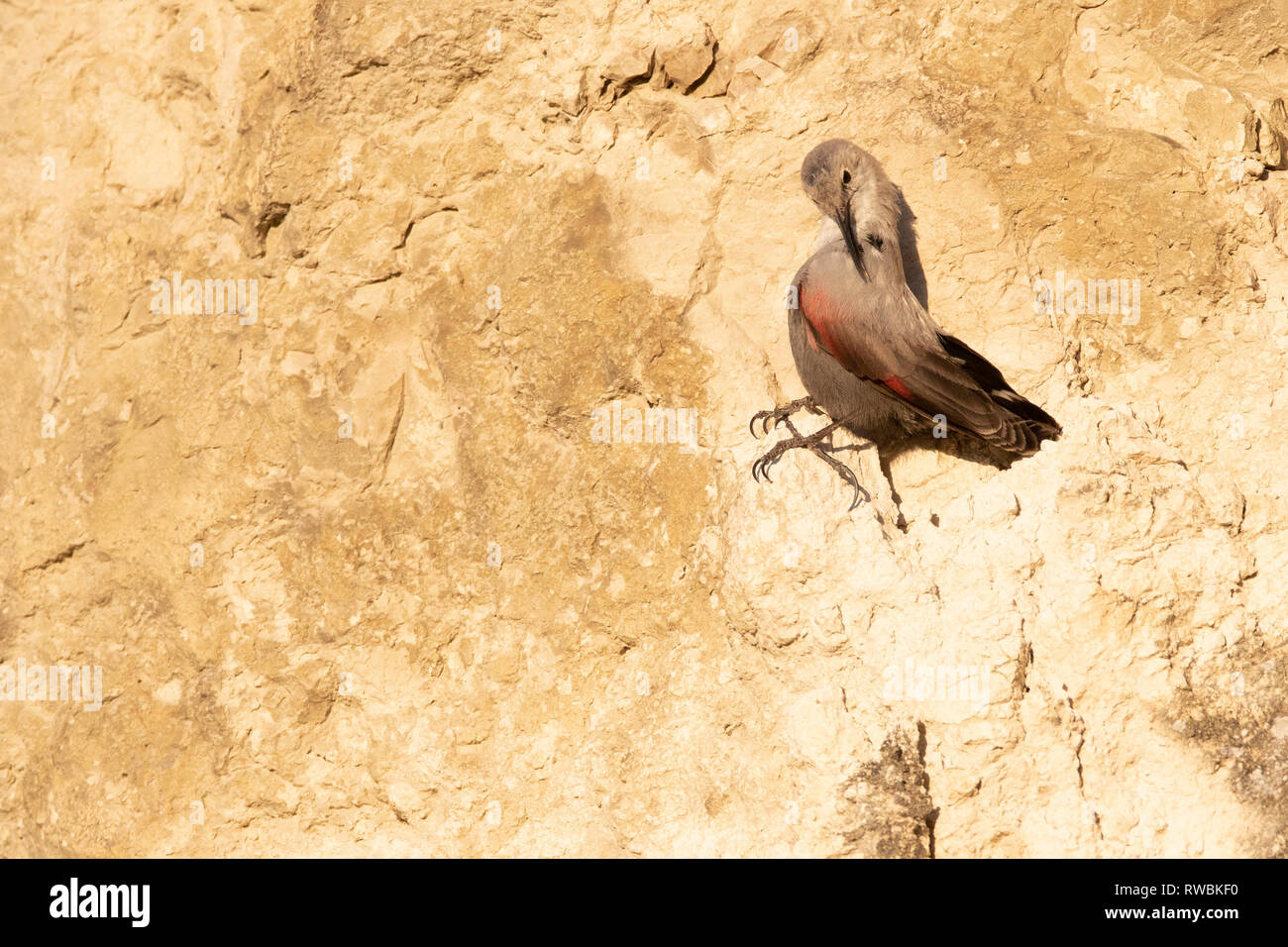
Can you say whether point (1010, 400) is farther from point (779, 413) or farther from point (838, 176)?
point (838, 176)

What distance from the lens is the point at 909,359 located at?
16.1 feet

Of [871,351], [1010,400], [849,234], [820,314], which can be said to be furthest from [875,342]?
[1010,400]

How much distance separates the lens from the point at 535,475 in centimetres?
552

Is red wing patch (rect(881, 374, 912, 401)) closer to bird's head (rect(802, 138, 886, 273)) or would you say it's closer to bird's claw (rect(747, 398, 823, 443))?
bird's claw (rect(747, 398, 823, 443))

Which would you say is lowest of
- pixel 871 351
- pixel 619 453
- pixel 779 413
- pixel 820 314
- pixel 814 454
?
pixel 814 454

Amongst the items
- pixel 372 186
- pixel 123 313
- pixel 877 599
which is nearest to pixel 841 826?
pixel 877 599

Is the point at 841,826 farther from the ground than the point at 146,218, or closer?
closer

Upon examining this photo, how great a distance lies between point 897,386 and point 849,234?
69 centimetres

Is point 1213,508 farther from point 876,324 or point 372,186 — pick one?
point 372,186

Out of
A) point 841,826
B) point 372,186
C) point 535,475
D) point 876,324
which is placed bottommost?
point 841,826

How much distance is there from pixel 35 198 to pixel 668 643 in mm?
4363

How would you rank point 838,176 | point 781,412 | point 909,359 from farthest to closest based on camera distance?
1. point 781,412
2. point 838,176
3. point 909,359

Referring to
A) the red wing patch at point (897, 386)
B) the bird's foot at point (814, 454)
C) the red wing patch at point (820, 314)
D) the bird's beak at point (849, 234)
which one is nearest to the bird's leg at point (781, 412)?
the bird's foot at point (814, 454)

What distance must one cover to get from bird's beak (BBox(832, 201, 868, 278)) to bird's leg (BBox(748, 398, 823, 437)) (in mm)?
661
